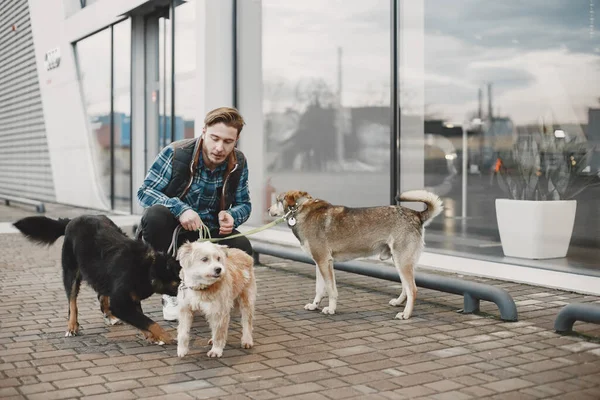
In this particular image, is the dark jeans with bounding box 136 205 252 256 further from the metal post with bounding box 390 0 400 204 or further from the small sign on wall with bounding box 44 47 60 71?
the small sign on wall with bounding box 44 47 60 71

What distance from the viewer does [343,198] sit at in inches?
387

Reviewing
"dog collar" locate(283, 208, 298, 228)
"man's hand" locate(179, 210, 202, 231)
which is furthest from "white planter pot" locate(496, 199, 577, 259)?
"man's hand" locate(179, 210, 202, 231)

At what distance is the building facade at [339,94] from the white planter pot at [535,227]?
11cm

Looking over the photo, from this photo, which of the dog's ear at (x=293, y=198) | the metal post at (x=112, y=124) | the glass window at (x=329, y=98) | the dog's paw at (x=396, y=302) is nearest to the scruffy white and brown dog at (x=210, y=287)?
the dog's ear at (x=293, y=198)

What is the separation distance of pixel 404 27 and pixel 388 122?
46.2 inches

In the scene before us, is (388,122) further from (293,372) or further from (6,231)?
(6,231)

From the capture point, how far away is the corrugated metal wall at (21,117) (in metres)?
18.5

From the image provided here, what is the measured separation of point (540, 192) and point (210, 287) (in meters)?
4.31

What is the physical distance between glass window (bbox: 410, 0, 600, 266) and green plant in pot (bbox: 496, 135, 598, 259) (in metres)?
0.02

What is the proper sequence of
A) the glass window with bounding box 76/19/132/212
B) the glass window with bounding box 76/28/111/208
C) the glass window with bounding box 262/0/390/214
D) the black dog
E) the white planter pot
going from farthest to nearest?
the glass window with bounding box 76/28/111/208 < the glass window with bounding box 76/19/132/212 < the glass window with bounding box 262/0/390/214 < the white planter pot < the black dog

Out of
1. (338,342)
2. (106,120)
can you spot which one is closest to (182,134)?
(106,120)

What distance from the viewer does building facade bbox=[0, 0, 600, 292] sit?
734 cm

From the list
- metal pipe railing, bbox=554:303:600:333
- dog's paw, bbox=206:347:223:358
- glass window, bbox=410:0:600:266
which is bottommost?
dog's paw, bbox=206:347:223:358

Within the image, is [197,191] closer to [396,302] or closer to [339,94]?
[396,302]
